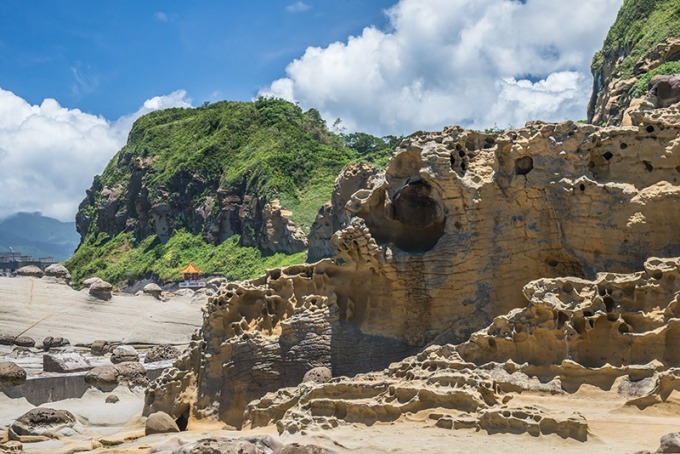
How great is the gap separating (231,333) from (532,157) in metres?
7.20

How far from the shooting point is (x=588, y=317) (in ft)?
44.3

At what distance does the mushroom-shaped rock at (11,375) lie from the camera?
2127 centimetres

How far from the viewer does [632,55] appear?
33.3 metres

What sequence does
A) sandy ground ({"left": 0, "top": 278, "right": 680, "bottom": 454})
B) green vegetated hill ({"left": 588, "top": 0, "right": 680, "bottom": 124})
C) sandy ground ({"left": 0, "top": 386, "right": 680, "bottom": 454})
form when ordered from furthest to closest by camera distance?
1. green vegetated hill ({"left": 588, "top": 0, "right": 680, "bottom": 124})
2. sandy ground ({"left": 0, "top": 278, "right": 680, "bottom": 454})
3. sandy ground ({"left": 0, "top": 386, "right": 680, "bottom": 454})

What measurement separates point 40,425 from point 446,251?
8.79 metres

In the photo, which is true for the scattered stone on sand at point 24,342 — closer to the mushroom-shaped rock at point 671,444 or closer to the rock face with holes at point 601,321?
the rock face with holes at point 601,321

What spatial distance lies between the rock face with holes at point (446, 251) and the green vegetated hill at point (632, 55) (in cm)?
1256

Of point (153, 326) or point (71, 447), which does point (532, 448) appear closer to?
point (71, 447)

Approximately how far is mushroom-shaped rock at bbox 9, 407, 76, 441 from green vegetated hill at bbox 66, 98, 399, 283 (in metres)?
33.3

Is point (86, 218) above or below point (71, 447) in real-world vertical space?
above

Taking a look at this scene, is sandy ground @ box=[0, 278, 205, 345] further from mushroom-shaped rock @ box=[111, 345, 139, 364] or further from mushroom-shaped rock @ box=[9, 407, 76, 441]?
mushroom-shaped rock @ box=[9, 407, 76, 441]

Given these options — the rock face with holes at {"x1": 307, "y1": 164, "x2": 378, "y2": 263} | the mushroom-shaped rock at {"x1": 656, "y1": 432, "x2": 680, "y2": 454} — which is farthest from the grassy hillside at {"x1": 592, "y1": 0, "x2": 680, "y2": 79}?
the mushroom-shaped rock at {"x1": 656, "y1": 432, "x2": 680, "y2": 454}

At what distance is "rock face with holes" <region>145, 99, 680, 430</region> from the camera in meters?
15.1

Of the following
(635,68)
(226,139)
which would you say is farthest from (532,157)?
(226,139)
